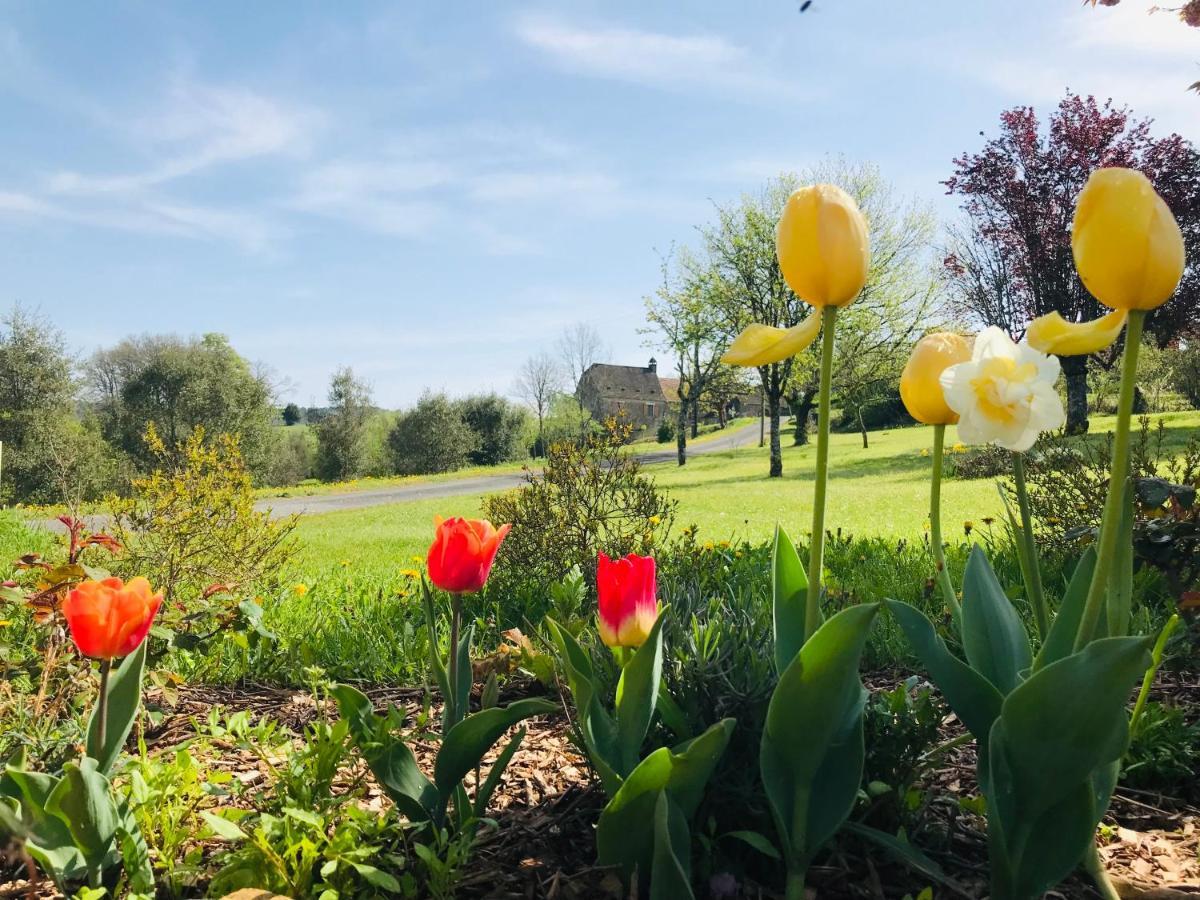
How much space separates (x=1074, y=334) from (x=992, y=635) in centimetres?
62

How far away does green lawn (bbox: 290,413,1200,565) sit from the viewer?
9.24 m

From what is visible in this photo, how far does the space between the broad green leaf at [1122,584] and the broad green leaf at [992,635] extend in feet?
0.49

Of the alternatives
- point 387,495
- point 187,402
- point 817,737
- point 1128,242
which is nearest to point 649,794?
point 817,737

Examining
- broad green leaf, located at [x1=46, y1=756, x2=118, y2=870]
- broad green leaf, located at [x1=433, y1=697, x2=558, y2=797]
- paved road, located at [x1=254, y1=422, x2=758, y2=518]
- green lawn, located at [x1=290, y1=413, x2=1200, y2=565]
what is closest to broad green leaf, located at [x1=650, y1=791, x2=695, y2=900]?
broad green leaf, located at [x1=433, y1=697, x2=558, y2=797]

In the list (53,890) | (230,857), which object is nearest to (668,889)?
(230,857)

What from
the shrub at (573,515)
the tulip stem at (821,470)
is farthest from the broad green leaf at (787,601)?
the shrub at (573,515)

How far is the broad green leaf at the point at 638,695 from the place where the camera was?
1.33 metres

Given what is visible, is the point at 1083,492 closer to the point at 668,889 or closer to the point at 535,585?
the point at 535,585

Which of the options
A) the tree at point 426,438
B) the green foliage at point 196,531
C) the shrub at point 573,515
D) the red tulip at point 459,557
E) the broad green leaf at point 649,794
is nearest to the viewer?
the broad green leaf at point 649,794

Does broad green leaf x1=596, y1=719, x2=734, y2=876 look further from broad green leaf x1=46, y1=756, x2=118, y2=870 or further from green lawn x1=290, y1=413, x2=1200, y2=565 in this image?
green lawn x1=290, y1=413, x2=1200, y2=565

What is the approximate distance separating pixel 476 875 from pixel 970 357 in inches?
52.0

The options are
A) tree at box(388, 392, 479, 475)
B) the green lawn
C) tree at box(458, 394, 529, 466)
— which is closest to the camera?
the green lawn

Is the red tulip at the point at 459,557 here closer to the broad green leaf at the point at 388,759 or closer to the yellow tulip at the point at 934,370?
the broad green leaf at the point at 388,759

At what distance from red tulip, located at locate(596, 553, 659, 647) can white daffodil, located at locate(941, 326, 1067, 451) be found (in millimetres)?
591
